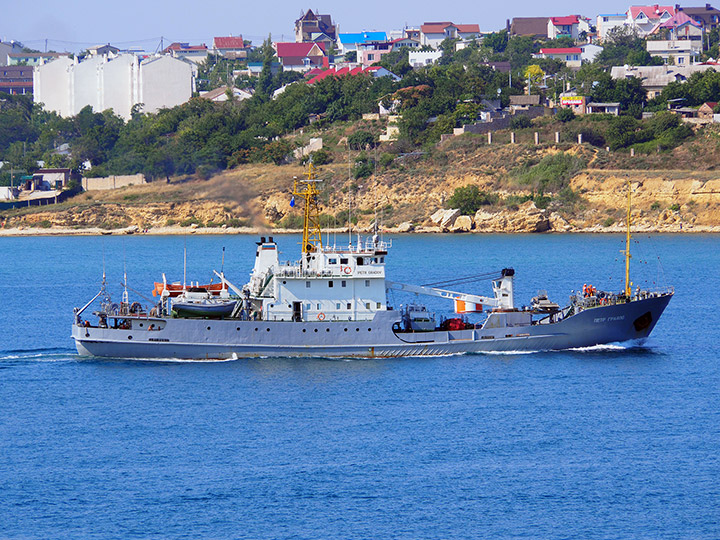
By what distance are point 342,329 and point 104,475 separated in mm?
14852

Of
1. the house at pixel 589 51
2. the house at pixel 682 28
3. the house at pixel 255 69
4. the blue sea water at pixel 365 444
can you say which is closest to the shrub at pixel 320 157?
the house at pixel 255 69

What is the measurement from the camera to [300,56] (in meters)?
184

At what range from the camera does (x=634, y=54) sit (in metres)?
153

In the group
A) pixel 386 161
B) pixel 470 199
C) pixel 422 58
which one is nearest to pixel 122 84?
pixel 422 58

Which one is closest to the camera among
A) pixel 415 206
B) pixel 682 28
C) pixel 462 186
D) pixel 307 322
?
pixel 307 322

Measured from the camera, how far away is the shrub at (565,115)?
11906 cm

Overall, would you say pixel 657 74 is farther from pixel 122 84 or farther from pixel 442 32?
pixel 122 84

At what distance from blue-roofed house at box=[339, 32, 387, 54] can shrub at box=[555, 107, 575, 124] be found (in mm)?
75961

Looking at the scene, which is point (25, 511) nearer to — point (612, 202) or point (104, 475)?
point (104, 475)

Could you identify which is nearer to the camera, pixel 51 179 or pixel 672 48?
pixel 51 179

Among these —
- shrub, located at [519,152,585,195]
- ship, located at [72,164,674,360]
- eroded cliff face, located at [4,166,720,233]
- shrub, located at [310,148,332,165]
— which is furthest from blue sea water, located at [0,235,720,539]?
shrub, located at [310,148,332,165]

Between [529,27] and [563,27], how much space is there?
5.83 metres

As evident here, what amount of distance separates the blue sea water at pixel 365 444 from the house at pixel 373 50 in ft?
430

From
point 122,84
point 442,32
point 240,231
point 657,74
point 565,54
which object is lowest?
point 240,231
